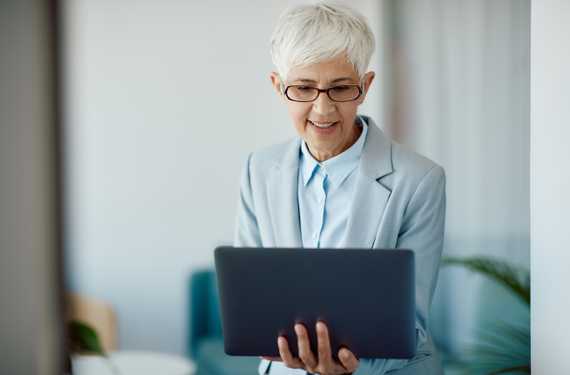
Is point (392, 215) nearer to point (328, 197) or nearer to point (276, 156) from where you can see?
point (328, 197)

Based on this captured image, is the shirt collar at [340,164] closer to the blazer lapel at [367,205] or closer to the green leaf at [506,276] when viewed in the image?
the blazer lapel at [367,205]

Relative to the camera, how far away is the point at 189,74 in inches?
161

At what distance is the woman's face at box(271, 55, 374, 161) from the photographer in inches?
56.0

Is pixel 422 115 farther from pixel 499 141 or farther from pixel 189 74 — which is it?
pixel 189 74

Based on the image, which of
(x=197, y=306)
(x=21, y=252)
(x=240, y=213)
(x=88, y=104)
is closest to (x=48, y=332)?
(x=21, y=252)

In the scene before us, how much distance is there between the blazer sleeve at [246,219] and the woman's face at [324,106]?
0.67 feet

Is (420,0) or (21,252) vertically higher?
(420,0)

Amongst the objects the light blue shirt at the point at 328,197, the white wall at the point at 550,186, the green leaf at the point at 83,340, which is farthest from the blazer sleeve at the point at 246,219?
the green leaf at the point at 83,340

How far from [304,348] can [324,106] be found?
50 cm

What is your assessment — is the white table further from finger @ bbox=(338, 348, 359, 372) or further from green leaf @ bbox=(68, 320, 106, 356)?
finger @ bbox=(338, 348, 359, 372)

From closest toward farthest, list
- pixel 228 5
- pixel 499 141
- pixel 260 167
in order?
pixel 260 167 → pixel 499 141 → pixel 228 5

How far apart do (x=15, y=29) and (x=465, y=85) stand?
2.55m

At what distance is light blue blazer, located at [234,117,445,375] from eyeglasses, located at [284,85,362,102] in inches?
6.0

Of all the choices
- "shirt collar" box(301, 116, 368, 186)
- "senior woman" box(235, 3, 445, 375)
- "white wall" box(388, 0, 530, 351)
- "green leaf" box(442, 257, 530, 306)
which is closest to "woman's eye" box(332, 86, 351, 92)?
"senior woman" box(235, 3, 445, 375)
